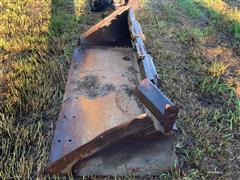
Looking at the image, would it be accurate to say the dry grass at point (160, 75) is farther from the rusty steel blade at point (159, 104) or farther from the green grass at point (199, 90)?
the rusty steel blade at point (159, 104)

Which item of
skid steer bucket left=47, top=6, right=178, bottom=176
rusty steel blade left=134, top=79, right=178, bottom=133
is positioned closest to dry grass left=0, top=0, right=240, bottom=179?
skid steer bucket left=47, top=6, right=178, bottom=176

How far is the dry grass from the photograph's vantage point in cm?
226

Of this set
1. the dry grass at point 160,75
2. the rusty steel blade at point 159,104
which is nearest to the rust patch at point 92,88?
the dry grass at point 160,75

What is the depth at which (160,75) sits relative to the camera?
10.7 ft

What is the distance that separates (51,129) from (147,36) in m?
2.10

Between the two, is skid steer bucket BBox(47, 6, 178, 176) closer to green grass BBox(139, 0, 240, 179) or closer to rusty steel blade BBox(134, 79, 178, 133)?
rusty steel blade BBox(134, 79, 178, 133)

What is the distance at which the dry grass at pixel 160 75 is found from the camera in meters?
2.26

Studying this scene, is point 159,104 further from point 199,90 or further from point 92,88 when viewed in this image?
point 199,90

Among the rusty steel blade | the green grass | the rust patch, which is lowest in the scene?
the green grass

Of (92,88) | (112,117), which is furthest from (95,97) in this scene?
(112,117)

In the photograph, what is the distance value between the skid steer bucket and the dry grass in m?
0.18

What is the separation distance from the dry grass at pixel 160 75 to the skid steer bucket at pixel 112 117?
0.18m

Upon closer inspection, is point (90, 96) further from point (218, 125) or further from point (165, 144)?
point (218, 125)

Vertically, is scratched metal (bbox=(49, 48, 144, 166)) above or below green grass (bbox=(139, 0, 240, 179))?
above
